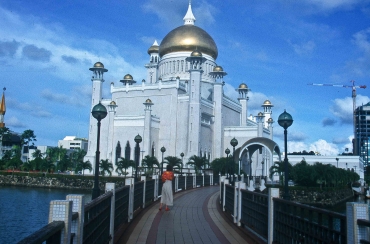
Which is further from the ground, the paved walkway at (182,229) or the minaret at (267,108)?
the minaret at (267,108)

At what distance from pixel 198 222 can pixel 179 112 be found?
36853 mm

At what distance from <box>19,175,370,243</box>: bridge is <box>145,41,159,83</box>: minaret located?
141 feet

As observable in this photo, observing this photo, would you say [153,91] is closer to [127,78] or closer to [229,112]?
[127,78]

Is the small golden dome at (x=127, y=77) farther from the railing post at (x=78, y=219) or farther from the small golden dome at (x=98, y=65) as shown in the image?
the railing post at (x=78, y=219)

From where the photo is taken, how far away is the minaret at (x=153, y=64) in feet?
185

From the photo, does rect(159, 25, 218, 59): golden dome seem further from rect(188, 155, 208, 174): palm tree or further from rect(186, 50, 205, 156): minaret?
rect(188, 155, 208, 174): palm tree

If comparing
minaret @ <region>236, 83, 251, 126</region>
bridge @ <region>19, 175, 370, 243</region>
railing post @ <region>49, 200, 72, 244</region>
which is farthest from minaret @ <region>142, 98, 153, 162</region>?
railing post @ <region>49, 200, 72, 244</region>

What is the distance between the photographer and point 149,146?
43656 millimetres

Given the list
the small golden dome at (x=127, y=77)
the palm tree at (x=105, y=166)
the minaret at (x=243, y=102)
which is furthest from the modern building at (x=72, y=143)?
the palm tree at (x=105, y=166)

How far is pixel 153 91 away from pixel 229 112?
1097 cm

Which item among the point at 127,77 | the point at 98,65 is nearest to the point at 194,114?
the point at 127,77

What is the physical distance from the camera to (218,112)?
4931 cm

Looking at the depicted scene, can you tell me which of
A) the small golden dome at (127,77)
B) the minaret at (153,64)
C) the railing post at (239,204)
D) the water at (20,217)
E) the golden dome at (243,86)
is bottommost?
the water at (20,217)

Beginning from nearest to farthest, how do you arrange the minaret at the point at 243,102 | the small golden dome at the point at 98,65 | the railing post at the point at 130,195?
the railing post at the point at 130,195 → the small golden dome at the point at 98,65 → the minaret at the point at 243,102
